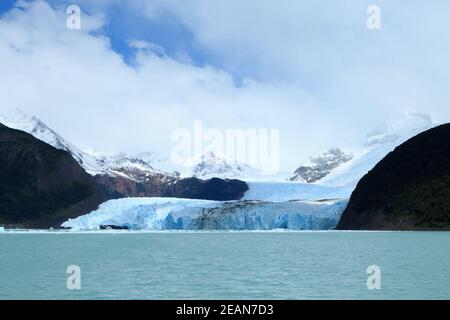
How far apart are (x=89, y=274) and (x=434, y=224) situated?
87106 mm

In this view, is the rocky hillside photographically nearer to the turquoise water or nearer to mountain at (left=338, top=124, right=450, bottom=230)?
mountain at (left=338, top=124, right=450, bottom=230)

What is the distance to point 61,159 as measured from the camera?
562ft

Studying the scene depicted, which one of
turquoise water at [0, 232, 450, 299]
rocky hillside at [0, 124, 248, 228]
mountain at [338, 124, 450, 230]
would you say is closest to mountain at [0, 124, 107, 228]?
rocky hillside at [0, 124, 248, 228]

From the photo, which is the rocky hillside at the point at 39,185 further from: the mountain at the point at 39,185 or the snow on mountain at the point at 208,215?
the snow on mountain at the point at 208,215

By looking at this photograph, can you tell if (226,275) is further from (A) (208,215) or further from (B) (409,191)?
(B) (409,191)

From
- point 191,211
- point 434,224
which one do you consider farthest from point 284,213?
point 434,224

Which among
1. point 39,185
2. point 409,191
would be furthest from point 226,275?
point 39,185

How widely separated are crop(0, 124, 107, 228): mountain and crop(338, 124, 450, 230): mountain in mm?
65449

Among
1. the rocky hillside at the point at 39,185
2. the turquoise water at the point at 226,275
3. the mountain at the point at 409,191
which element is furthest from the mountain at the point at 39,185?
the turquoise water at the point at 226,275

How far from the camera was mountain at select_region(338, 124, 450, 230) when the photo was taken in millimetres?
116812

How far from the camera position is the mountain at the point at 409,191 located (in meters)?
117

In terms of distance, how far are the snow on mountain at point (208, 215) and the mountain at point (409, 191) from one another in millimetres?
7271
